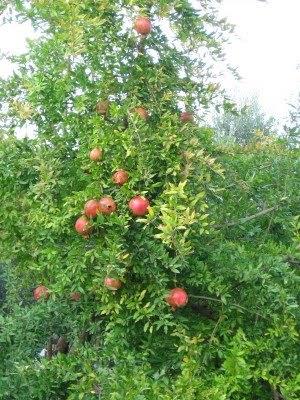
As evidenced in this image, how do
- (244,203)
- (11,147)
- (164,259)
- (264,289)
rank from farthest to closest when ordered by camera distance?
(244,203), (11,147), (264,289), (164,259)

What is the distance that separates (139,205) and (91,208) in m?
0.18

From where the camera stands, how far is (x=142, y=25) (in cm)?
280

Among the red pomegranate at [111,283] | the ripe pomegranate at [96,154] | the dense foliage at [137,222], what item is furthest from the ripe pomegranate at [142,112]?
the red pomegranate at [111,283]

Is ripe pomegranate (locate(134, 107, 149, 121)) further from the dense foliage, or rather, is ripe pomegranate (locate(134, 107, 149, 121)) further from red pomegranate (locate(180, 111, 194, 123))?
red pomegranate (locate(180, 111, 194, 123))

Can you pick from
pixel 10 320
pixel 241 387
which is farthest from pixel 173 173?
pixel 10 320

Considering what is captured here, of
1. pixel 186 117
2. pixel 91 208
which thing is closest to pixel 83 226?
pixel 91 208

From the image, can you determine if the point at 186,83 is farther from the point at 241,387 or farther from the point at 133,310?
the point at 241,387

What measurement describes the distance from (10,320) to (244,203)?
1.45m

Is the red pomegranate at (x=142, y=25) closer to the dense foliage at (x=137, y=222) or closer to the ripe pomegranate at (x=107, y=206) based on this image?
the dense foliage at (x=137, y=222)

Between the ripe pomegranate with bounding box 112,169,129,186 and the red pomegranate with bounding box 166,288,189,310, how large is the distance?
0.47 metres

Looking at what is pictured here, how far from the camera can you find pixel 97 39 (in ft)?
9.10

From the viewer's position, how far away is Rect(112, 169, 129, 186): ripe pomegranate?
2.57 meters

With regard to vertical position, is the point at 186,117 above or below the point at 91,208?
above

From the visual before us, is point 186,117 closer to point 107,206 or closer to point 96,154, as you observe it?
point 96,154
